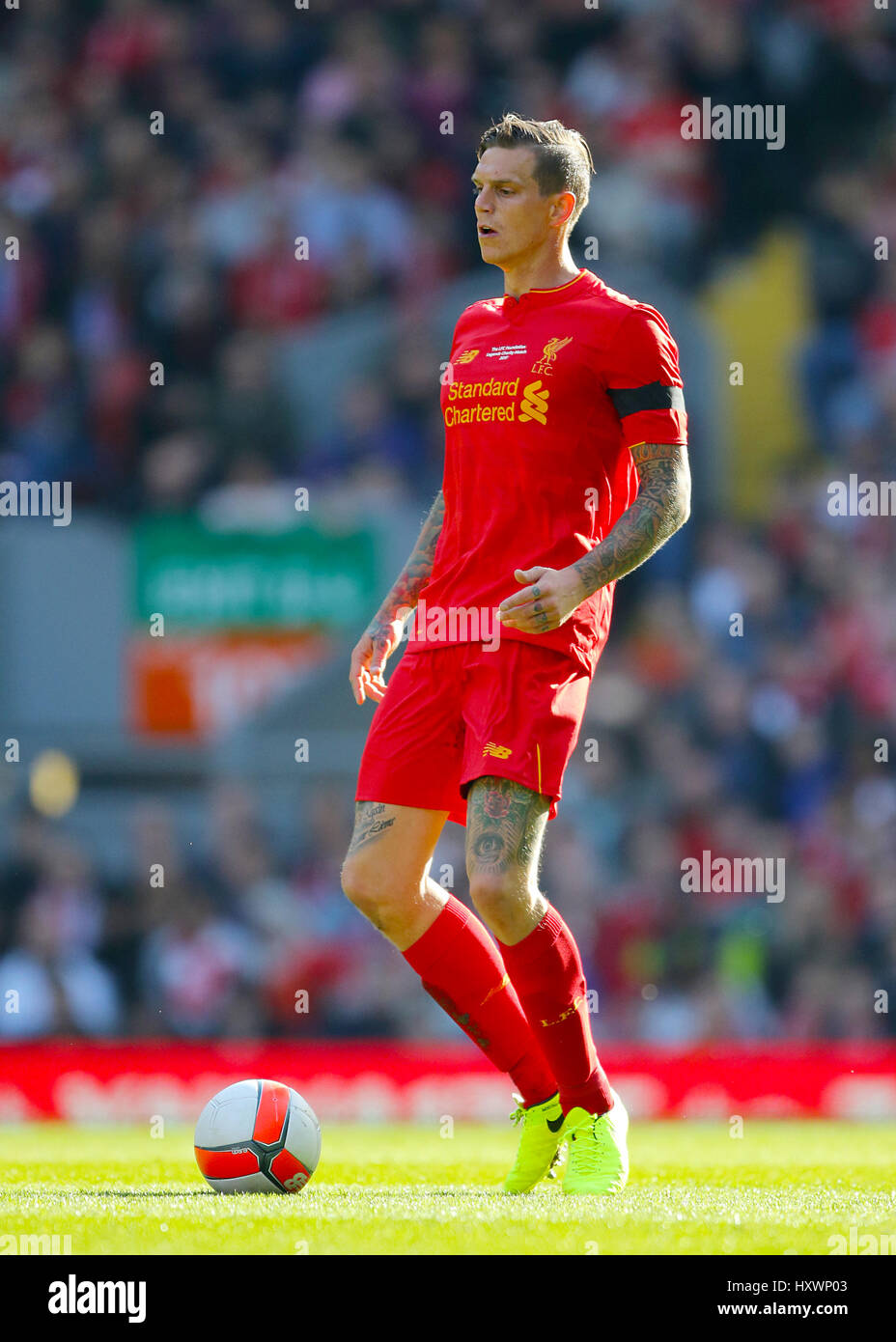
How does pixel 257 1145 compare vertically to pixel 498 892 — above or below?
below

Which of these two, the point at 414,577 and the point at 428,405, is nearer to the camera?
the point at 414,577

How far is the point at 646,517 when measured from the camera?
492cm

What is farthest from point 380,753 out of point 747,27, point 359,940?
point 747,27

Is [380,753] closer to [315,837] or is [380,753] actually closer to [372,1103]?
[372,1103]

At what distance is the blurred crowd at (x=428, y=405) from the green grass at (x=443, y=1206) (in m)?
4.52

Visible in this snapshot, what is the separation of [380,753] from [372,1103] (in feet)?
19.3

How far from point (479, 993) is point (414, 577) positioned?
115cm

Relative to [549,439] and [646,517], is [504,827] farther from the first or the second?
[549,439]
